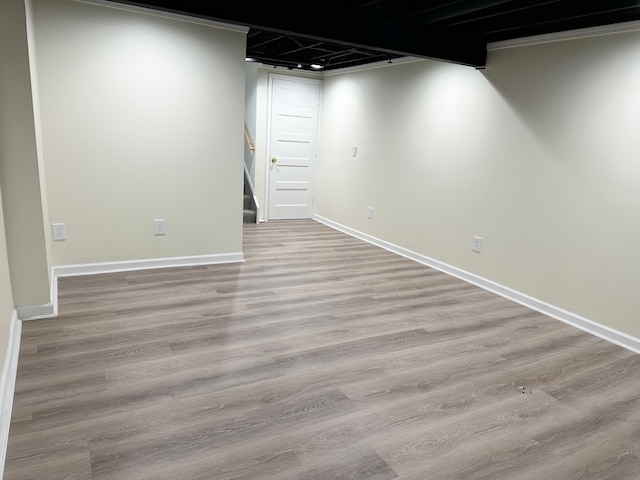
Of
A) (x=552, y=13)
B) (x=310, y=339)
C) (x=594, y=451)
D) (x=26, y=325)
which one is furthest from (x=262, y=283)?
(x=552, y=13)

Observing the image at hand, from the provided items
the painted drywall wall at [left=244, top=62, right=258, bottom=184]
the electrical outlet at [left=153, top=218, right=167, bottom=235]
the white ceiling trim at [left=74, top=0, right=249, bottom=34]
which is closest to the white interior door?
the painted drywall wall at [left=244, top=62, right=258, bottom=184]

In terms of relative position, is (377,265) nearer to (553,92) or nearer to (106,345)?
(553,92)

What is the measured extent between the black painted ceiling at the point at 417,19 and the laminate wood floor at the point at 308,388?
2092 mm

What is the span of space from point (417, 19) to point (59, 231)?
355 centimetres

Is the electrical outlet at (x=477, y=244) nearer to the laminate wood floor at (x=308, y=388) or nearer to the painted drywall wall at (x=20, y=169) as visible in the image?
the laminate wood floor at (x=308, y=388)

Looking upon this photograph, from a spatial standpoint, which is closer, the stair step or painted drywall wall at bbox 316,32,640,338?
painted drywall wall at bbox 316,32,640,338

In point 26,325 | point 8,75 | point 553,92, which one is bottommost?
point 26,325

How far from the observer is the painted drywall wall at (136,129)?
365cm

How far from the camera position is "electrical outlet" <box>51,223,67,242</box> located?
3834 mm

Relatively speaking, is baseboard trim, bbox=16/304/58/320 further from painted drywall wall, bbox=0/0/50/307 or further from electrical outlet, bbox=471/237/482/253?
electrical outlet, bbox=471/237/482/253

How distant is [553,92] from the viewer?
142 inches

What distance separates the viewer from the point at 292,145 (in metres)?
6.86

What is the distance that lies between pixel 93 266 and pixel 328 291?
2.17m

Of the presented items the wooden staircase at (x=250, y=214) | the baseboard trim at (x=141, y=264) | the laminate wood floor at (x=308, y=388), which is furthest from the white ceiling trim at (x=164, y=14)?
the wooden staircase at (x=250, y=214)
